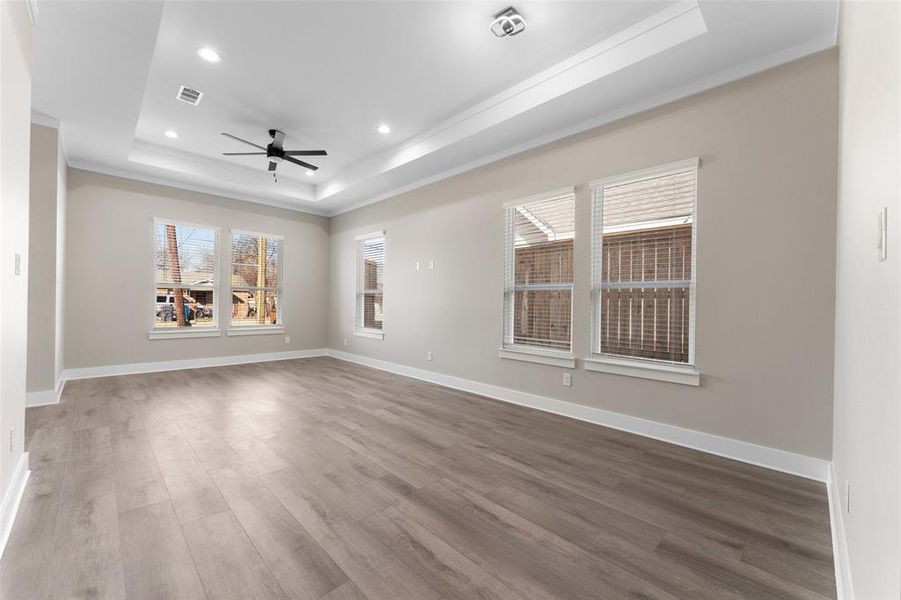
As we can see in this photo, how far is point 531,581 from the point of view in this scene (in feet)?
5.05

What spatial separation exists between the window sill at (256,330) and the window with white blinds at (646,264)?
5803 millimetres

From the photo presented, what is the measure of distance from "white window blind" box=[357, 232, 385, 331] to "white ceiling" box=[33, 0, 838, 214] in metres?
2.02

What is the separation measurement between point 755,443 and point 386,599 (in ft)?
9.09

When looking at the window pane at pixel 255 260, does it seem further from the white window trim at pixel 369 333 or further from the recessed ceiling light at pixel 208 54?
the recessed ceiling light at pixel 208 54

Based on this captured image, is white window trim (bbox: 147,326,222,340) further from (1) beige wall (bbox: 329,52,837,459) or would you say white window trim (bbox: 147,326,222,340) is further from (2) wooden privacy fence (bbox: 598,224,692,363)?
(2) wooden privacy fence (bbox: 598,224,692,363)

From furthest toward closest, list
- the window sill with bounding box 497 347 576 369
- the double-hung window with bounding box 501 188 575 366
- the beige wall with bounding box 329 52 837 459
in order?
the double-hung window with bounding box 501 188 575 366, the window sill with bounding box 497 347 576 369, the beige wall with bounding box 329 52 837 459

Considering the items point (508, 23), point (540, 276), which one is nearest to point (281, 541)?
point (540, 276)

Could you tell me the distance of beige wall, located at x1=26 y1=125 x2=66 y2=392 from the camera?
389cm

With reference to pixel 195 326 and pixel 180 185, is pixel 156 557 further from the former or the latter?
pixel 180 185

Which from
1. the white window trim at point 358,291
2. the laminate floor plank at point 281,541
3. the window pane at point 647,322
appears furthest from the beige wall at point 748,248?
the white window trim at point 358,291

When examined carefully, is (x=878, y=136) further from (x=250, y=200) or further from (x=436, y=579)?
(x=250, y=200)

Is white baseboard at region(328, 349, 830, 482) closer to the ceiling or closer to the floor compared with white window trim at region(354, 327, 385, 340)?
closer to the floor

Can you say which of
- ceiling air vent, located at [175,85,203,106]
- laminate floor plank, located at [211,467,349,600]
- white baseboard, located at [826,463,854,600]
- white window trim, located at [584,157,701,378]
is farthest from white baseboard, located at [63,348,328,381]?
white baseboard, located at [826,463,854,600]

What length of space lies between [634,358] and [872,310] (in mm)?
2248
